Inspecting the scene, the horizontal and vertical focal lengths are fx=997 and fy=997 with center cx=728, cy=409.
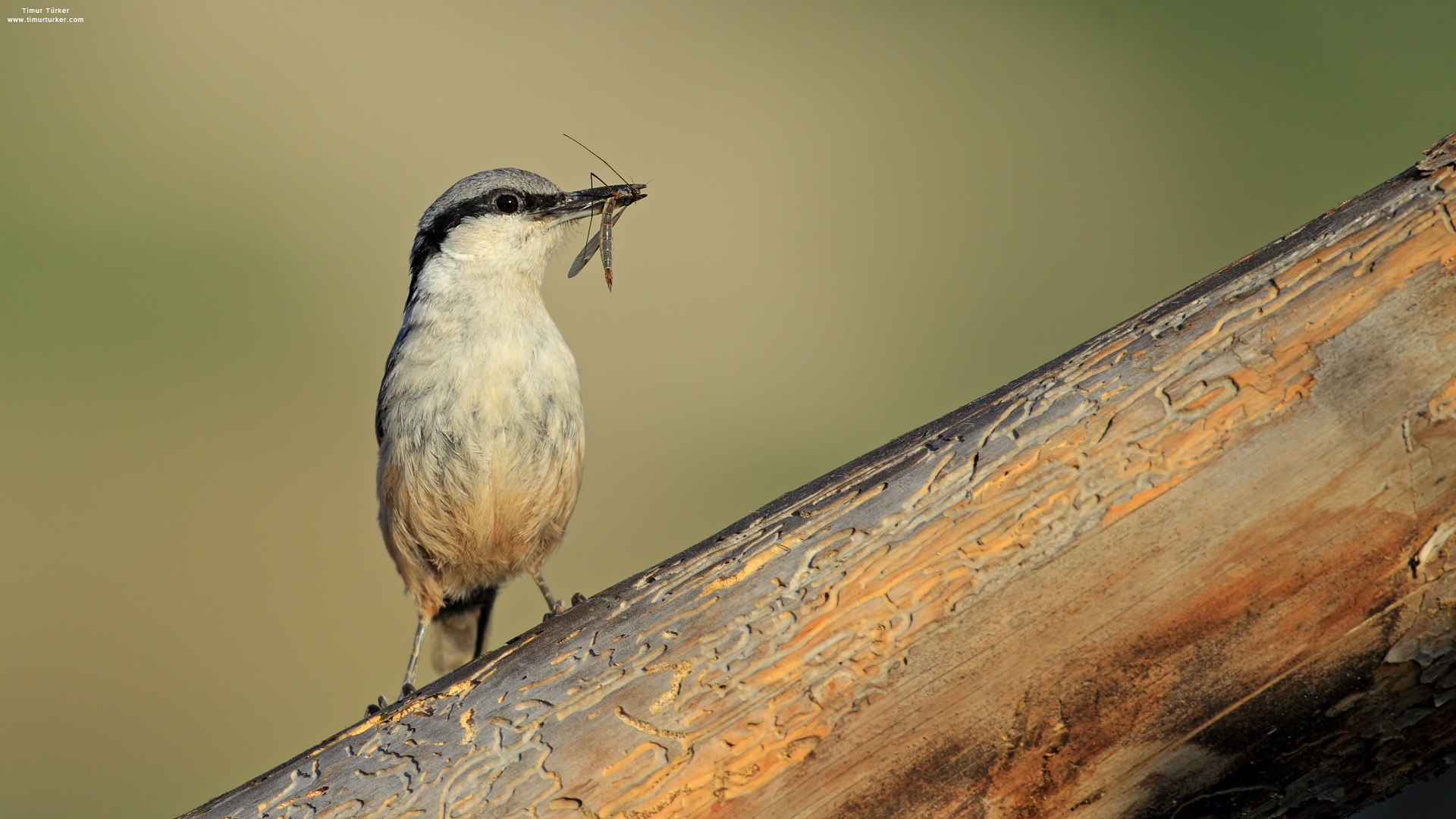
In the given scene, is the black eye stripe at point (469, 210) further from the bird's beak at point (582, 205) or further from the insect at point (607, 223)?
the insect at point (607, 223)

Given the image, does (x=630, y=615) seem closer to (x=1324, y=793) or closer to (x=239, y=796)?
(x=239, y=796)

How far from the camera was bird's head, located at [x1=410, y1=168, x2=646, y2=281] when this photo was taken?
13.5ft

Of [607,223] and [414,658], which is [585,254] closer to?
[607,223]

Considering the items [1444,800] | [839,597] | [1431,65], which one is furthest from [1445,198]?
[1431,65]

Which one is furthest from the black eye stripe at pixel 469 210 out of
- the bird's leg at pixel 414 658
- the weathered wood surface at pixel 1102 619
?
the weathered wood surface at pixel 1102 619

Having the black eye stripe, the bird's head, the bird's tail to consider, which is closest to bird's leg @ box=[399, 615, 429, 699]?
the bird's tail

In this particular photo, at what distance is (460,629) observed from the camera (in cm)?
460

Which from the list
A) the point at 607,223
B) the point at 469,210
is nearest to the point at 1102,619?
the point at 607,223

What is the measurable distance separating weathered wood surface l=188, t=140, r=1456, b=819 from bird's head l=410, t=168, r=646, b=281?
2.17 metres

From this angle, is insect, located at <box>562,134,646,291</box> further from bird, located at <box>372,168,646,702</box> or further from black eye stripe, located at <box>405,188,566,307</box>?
black eye stripe, located at <box>405,188,566,307</box>

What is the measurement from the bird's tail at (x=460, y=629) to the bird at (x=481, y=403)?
7.4 inches

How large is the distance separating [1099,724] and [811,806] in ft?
2.10

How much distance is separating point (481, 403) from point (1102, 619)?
95.4 inches

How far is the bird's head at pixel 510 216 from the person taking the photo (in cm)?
412
